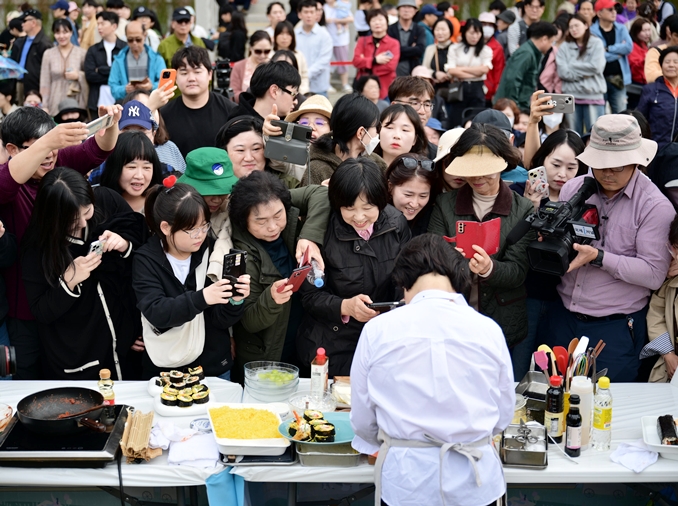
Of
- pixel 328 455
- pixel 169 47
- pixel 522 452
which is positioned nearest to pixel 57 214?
pixel 328 455

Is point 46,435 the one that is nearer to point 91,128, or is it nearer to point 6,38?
point 91,128

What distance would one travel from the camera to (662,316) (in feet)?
10.9

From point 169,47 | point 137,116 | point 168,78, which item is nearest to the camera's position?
point 168,78

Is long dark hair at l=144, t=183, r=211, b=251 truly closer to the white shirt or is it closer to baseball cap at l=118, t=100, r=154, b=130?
the white shirt

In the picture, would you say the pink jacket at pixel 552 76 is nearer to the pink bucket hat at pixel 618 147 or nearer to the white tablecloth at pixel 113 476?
the pink bucket hat at pixel 618 147

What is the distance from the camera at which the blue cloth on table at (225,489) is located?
255 cm

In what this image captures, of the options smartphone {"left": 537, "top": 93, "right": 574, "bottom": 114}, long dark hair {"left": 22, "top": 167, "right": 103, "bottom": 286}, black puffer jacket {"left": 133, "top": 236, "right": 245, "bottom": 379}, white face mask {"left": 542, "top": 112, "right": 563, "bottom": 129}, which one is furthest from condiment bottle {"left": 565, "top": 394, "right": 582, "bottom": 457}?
white face mask {"left": 542, "top": 112, "right": 563, "bottom": 129}

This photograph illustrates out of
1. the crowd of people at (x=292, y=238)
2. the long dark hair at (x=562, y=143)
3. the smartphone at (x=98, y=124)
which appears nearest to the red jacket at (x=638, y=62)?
the crowd of people at (x=292, y=238)

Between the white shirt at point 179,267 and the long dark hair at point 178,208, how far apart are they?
0.16 feet

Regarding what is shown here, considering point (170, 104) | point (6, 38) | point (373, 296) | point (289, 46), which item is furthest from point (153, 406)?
point (6, 38)

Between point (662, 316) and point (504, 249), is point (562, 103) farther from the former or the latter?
point (662, 316)

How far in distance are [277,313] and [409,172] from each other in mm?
851

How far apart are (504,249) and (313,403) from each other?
1.11 metres

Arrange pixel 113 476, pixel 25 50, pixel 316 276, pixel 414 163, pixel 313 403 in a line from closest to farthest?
1. pixel 113 476
2. pixel 313 403
3. pixel 316 276
4. pixel 414 163
5. pixel 25 50
